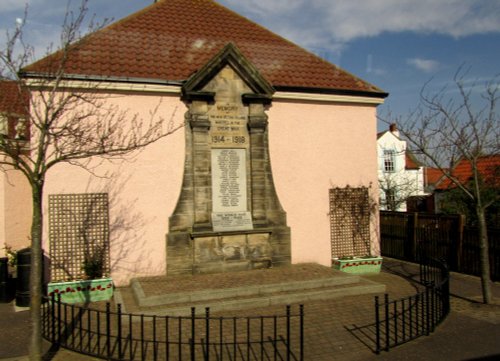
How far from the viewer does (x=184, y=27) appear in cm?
1275

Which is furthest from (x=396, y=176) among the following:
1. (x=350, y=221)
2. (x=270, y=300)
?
(x=270, y=300)

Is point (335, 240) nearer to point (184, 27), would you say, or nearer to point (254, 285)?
point (254, 285)

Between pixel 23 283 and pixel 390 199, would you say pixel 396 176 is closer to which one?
pixel 390 199

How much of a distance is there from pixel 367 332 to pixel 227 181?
571 centimetres

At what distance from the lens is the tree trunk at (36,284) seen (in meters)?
5.60

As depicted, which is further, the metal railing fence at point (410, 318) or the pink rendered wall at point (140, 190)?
the pink rendered wall at point (140, 190)

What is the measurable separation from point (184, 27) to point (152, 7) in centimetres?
137

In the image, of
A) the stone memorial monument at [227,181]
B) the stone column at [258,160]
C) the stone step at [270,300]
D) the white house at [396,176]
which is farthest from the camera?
the white house at [396,176]

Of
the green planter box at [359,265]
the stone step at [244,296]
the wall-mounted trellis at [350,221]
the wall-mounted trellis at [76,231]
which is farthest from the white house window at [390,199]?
the wall-mounted trellis at [76,231]

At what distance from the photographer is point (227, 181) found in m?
11.2

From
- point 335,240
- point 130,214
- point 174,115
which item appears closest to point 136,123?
point 174,115

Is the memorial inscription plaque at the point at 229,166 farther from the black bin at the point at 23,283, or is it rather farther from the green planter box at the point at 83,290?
the black bin at the point at 23,283

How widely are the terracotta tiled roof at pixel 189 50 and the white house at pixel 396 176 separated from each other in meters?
15.8

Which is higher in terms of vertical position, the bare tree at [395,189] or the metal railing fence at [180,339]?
the bare tree at [395,189]
